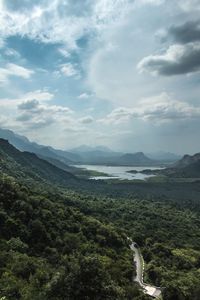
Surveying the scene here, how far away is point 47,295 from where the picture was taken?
1713 inches

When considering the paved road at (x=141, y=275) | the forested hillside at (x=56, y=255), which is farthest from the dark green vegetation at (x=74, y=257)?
the paved road at (x=141, y=275)

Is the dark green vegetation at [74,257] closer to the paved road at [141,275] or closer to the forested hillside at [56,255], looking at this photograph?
the forested hillside at [56,255]

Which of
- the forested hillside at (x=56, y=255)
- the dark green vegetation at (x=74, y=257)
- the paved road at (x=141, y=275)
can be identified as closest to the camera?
the forested hillside at (x=56, y=255)

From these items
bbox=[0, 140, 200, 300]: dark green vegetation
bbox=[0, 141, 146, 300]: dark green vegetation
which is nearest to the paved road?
bbox=[0, 140, 200, 300]: dark green vegetation

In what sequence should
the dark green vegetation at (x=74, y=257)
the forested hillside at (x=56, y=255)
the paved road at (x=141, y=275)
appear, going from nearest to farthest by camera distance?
the forested hillside at (x=56, y=255) → the dark green vegetation at (x=74, y=257) → the paved road at (x=141, y=275)

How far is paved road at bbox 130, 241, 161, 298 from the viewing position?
2726 inches

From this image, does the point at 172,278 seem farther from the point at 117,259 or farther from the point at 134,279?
the point at 117,259

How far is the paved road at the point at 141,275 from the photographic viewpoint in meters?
69.2

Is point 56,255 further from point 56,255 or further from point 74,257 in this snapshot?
point 74,257

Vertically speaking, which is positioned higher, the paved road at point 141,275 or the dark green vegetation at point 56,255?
the dark green vegetation at point 56,255

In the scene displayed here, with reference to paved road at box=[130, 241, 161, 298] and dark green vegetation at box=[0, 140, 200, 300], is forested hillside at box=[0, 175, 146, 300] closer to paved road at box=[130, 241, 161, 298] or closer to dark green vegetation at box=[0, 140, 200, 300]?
dark green vegetation at box=[0, 140, 200, 300]

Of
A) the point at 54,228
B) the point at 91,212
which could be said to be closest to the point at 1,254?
the point at 54,228

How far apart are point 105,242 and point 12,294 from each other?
49.1 m

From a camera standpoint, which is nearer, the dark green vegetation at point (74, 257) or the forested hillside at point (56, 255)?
the forested hillside at point (56, 255)
